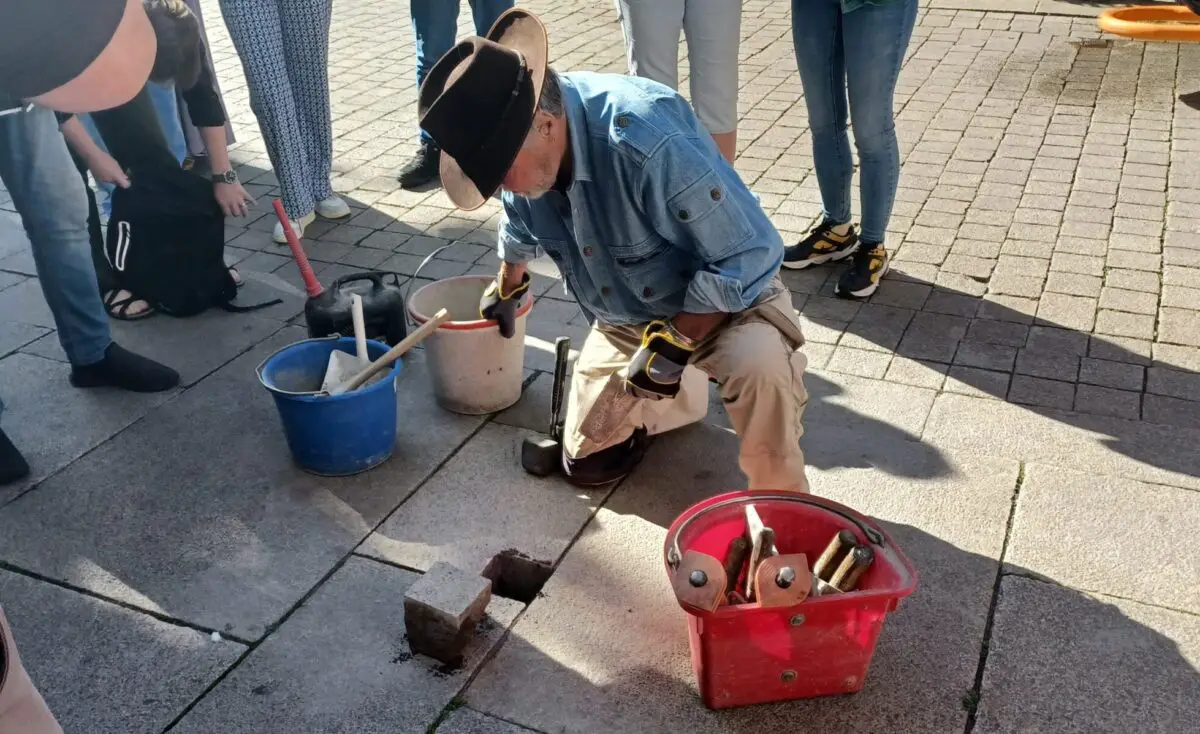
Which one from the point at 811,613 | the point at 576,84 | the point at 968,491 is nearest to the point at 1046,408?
the point at 968,491

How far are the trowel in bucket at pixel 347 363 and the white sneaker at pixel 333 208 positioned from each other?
2.05 m

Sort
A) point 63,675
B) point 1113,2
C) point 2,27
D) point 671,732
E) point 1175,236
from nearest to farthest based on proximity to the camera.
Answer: point 2,27 → point 671,732 → point 63,675 → point 1175,236 → point 1113,2

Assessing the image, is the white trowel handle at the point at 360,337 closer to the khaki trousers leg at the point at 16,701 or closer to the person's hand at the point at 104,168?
the person's hand at the point at 104,168

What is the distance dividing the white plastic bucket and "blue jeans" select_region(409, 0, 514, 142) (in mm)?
2077

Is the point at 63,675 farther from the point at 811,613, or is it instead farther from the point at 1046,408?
the point at 1046,408

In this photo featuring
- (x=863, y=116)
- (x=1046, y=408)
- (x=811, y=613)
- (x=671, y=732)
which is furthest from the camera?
(x=863, y=116)

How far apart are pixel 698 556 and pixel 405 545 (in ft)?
3.58

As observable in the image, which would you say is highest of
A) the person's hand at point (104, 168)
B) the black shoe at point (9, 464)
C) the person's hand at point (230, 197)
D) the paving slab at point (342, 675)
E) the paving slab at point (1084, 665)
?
the person's hand at point (104, 168)

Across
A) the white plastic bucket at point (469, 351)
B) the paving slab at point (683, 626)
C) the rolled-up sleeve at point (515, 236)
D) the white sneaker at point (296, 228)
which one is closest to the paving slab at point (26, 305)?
the white sneaker at point (296, 228)

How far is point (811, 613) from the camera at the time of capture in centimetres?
216

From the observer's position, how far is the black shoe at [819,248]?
179 inches

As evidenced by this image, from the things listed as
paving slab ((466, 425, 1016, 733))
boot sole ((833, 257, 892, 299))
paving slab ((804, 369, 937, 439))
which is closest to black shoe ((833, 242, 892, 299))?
boot sole ((833, 257, 892, 299))

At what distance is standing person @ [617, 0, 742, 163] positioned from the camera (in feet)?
13.2

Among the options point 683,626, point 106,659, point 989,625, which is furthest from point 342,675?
point 989,625
